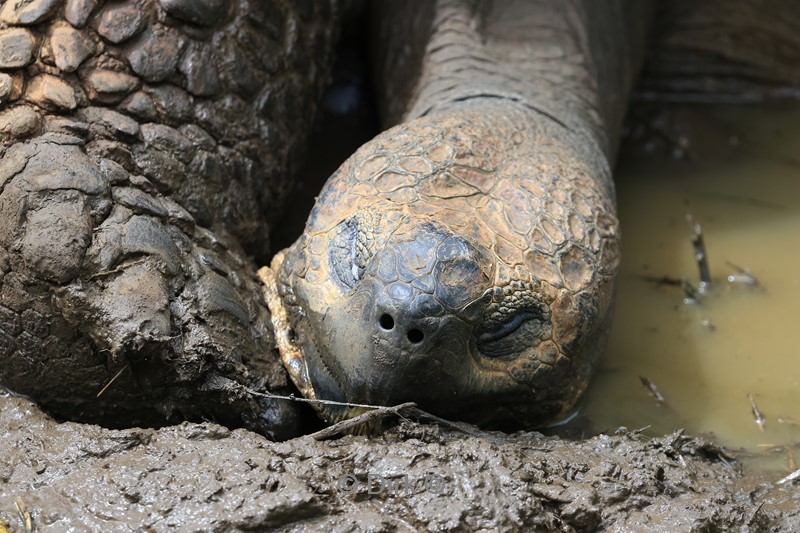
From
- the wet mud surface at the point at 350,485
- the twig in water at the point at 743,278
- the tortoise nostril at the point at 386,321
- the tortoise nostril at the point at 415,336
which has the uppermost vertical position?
the tortoise nostril at the point at 386,321

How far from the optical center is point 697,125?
4367 millimetres

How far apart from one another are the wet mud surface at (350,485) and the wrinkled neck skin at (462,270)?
0.15m

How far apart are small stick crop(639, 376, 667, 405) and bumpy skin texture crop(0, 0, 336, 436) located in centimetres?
101

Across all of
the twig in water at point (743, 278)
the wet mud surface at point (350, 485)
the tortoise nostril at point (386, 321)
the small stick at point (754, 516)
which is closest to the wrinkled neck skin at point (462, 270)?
the tortoise nostril at point (386, 321)

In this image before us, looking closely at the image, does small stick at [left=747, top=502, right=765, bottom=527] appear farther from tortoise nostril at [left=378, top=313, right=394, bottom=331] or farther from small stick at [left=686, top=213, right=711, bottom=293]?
small stick at [left=686, top=213, right=711, bottom=293]

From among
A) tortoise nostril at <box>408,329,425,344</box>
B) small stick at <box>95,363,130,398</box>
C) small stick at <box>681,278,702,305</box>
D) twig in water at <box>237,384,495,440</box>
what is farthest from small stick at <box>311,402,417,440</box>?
small stick at <box>681,278,702,305</box>

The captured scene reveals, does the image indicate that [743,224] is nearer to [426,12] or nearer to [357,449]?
[426,12]

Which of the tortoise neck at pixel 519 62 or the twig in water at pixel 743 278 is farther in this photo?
the twig in water at pixel 743 278

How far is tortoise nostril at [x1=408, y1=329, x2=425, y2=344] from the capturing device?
2082 millimetres

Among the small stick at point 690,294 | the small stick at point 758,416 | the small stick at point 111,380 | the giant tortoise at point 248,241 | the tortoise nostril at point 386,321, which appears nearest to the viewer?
the tortoise nostril at point 386,321

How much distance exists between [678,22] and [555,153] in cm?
244

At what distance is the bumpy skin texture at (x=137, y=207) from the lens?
224 centimetres

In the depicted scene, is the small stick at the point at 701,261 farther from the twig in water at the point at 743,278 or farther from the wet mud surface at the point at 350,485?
the wet mud surface at the point at 350,485

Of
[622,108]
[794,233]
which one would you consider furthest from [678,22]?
[794,233]
